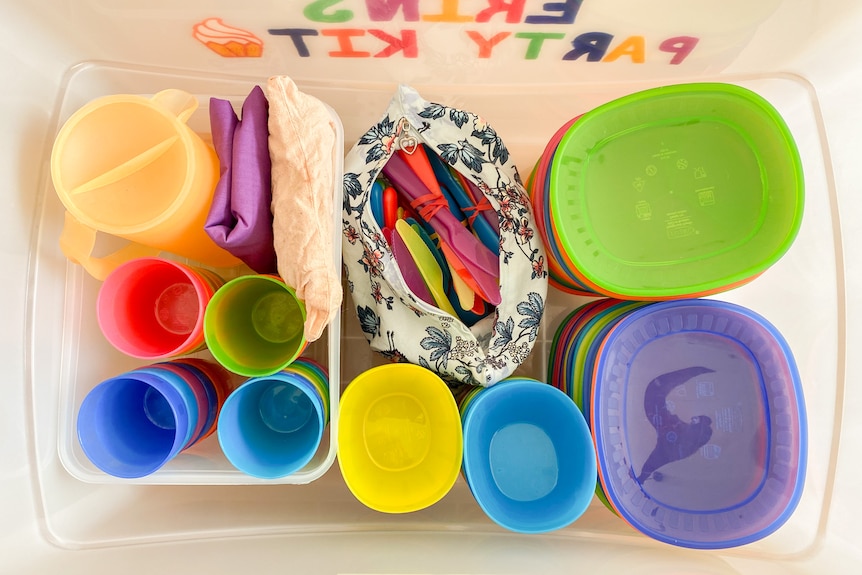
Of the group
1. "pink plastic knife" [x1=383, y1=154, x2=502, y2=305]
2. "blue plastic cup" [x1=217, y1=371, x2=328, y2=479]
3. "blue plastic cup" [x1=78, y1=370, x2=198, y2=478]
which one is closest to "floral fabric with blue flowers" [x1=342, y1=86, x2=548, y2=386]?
"pink plastic knife" [x1=383, y1=154, x2=502, y2=305]

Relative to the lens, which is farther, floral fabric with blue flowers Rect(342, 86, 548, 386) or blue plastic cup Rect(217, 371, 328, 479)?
floral fabric with blue flowers Rect(342, 86, 548, 386)

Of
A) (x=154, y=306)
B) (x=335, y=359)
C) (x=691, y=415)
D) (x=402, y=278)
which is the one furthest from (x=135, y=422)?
(x=691, y=415)

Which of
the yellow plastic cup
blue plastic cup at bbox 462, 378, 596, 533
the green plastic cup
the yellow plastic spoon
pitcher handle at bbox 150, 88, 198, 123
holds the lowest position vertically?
blue plastic cup at bbox 462, 378, 596, 533

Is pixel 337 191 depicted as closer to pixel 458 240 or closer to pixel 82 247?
pixel 458 240

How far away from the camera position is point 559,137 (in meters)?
0.73

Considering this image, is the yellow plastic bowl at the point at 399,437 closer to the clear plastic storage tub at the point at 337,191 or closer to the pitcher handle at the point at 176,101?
the clear plastic storage tub at the point at 337,191

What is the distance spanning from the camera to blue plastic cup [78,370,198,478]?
0.59 m

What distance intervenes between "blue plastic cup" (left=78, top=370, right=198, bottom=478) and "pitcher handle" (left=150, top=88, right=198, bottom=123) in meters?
0.31

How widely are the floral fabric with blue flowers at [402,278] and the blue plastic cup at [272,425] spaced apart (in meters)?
0.14

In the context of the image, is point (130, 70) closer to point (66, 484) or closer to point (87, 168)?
point (87, 168)

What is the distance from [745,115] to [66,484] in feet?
3.21

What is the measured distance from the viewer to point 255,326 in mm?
748

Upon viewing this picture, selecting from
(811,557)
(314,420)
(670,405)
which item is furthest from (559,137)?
(811,557)

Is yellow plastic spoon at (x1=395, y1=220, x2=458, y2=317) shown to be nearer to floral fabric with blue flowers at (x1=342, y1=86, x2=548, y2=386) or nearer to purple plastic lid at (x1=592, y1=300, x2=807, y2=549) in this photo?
floral fabric with blue flowers at (x1=342, y1=86, x2=548, y2=386)
